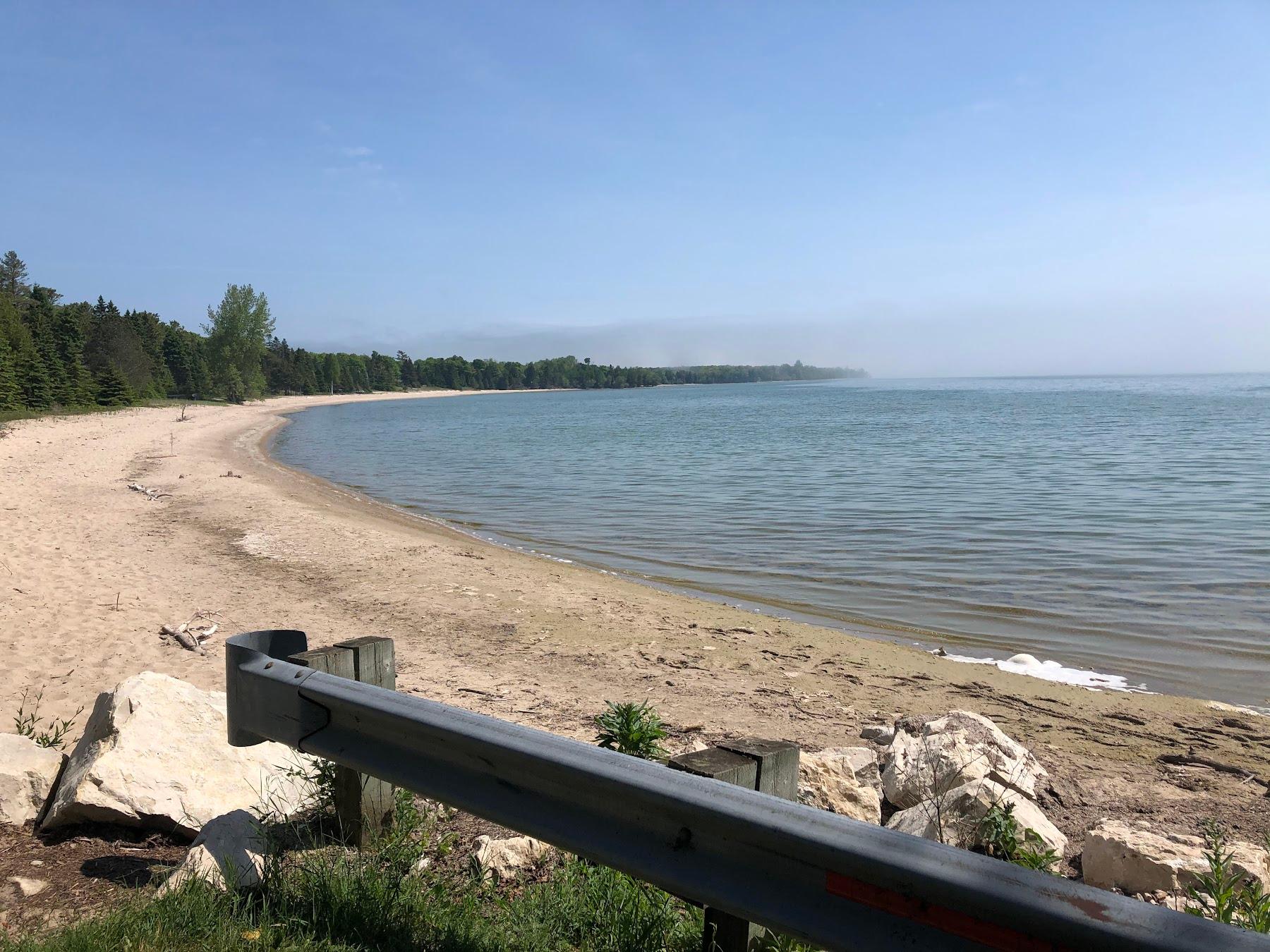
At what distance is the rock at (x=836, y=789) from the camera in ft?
13.2

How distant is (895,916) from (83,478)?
2386 cm

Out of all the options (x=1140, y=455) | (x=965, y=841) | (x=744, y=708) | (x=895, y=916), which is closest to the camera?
(x=895, y=916)

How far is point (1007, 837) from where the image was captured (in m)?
3.57

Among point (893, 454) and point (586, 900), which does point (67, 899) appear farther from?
point (893, 454)

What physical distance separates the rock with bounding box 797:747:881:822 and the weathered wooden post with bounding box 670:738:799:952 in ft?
4.71

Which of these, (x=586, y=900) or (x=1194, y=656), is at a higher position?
(x=586, y=900)

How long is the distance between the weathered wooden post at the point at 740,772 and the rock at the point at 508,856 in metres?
1.08

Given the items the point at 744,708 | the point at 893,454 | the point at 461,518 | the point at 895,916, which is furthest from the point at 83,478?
the point at 893,454

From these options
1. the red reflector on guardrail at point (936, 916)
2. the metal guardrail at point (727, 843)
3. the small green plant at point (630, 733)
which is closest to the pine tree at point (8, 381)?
the small green plant at point (630, 733)

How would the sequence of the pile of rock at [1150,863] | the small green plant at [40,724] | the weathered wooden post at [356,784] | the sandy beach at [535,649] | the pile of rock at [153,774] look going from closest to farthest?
the weathered wooden post at [356,784] < the pile of rock at [1150,863] < the pile of rock at [153,774] < the small green plant at [40,724] < the sandy beach at [535,649]

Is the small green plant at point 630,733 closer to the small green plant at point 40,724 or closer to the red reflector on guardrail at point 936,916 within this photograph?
the red reflector on guardrail at point 936,916


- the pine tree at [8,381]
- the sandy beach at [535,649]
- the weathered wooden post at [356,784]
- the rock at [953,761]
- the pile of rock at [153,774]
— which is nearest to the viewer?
the weathered wooden post at [356,784]

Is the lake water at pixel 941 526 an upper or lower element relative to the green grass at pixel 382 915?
lower

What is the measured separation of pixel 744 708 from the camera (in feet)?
22.8
